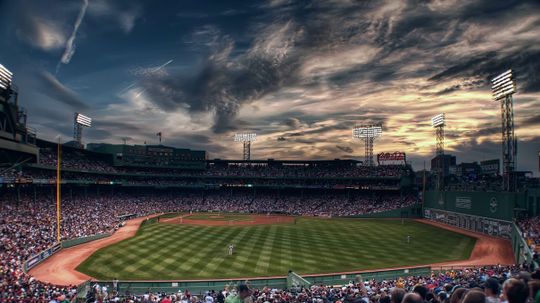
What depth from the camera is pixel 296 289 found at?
21969 mm

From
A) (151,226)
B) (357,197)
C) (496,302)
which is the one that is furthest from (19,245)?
(357,197)

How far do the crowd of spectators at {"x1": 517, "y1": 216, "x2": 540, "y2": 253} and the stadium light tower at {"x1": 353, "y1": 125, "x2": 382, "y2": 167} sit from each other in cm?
5451

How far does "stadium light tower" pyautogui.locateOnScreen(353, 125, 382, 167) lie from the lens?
94688mm

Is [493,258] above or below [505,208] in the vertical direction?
below

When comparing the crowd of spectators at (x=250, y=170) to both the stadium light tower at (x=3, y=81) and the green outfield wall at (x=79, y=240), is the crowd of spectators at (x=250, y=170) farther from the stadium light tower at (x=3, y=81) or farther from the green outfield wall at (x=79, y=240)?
the stadium light tower at (x=3, y=81)

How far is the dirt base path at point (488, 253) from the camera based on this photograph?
34812 millimetres

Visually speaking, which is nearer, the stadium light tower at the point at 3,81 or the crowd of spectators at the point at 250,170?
the stadium light tower at the point at 3,81

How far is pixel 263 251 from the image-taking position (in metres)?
39.6

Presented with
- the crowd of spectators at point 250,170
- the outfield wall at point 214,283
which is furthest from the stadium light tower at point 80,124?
the outfield wall at point 214,283

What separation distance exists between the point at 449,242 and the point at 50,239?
47592 millimetres

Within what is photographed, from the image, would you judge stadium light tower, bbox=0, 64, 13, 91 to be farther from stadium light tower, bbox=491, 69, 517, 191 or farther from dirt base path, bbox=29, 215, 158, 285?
stadium light tower, bbox=491, 69, 517, 191

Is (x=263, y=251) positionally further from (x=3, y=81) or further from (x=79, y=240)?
(x=3, y=81)

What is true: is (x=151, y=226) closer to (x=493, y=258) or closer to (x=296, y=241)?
(x=296, y=241)

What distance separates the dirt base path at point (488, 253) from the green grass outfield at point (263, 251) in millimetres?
1086
